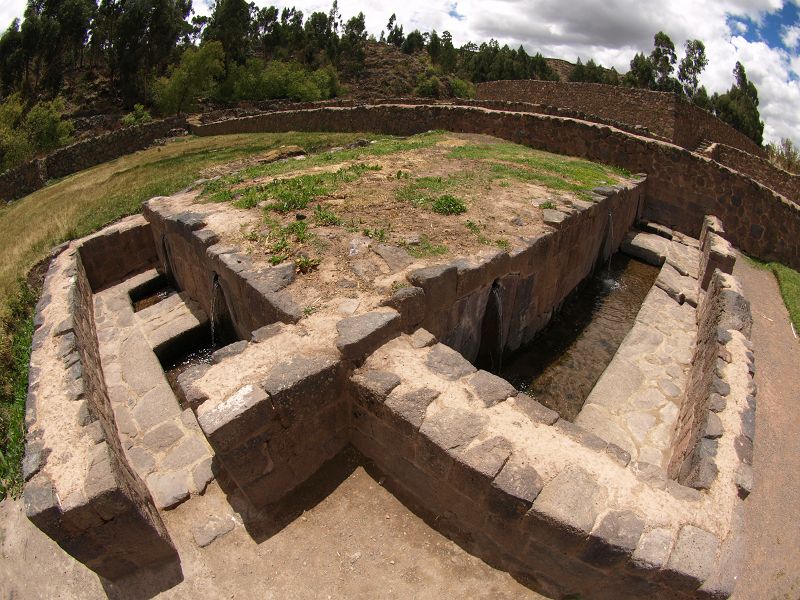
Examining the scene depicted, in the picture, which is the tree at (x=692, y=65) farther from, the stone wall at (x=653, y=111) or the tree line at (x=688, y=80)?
the stone wall at (x=653, y=111)

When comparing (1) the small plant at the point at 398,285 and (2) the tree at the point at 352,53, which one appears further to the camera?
(2) the tree at the point at 352,53

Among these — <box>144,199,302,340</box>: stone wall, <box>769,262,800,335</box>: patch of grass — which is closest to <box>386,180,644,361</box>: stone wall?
<box>144,199,302,340</box>: stone wall

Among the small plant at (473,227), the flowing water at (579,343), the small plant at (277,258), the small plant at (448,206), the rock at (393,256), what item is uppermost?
the small plant at (448,206)

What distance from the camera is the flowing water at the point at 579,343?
7.12 meters

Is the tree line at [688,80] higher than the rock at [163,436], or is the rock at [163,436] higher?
the tree line at [688,80]

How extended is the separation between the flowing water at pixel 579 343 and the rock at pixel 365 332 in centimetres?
305

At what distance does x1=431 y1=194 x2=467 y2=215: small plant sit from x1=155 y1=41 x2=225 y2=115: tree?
2662cm

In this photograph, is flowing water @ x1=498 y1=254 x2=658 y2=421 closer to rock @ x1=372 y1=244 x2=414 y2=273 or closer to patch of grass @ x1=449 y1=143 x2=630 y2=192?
patch of grass @ x1=449 y1=143 x2=630 y2=192

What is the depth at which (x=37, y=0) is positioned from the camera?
34.4 meters

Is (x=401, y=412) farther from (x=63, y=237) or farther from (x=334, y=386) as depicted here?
(x=63, y=237)

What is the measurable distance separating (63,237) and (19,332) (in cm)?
332

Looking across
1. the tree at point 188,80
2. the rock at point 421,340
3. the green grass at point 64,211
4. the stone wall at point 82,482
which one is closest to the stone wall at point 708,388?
the rock at point 421,340

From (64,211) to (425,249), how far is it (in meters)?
11.0

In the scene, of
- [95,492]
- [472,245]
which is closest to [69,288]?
[95,492]
